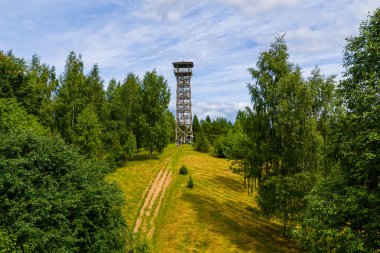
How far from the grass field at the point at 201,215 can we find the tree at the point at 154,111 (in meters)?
5.65

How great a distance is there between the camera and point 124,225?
82.7 feet

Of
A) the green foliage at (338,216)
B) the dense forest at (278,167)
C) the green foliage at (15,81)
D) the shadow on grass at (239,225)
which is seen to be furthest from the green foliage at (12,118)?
the green foliage at (338,216)

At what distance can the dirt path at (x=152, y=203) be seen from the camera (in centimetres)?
3381

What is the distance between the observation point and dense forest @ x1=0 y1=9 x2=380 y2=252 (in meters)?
19.3

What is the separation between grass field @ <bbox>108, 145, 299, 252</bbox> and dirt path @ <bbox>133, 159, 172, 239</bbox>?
30 cm

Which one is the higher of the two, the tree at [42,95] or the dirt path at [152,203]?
the tree at [42,95]

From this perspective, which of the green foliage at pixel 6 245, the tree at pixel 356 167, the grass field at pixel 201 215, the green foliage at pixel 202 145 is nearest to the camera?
the green foliage at pixel 6 245

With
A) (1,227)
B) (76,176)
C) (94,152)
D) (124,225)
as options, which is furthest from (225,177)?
(1,227)

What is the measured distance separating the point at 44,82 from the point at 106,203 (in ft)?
113

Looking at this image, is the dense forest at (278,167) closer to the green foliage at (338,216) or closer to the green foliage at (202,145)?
the green foliage at (338,216)

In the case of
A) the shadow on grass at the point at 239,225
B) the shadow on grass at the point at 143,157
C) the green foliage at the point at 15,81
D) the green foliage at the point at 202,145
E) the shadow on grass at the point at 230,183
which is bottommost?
the shadow on grass at the point at 239,225

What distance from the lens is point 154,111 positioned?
2447 inches

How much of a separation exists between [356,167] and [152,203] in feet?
89.7

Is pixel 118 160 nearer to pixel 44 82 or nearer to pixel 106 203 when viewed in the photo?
pixel 44 82
